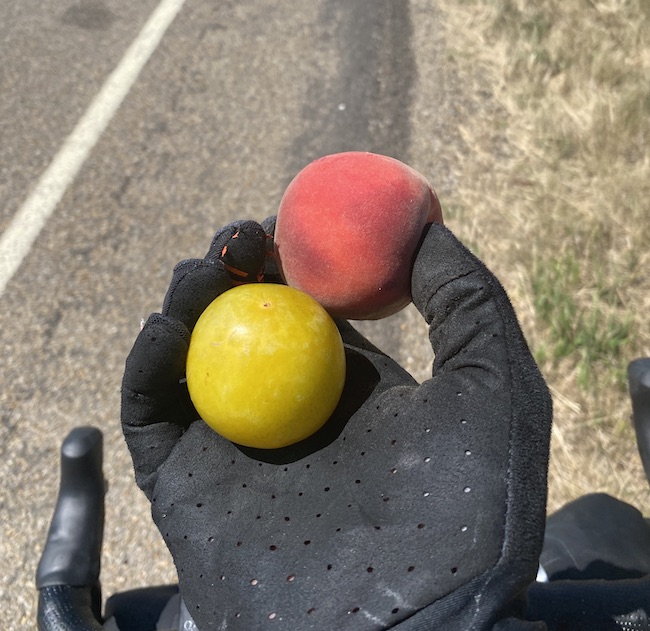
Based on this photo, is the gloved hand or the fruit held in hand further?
the fruit held in hand

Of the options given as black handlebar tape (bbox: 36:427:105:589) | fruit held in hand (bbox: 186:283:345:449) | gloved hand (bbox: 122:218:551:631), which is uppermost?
fruit held in hand (bbox: 186:283:345:449)

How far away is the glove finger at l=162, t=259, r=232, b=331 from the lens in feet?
6.23

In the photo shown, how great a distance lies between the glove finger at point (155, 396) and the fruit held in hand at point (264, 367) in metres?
0.06

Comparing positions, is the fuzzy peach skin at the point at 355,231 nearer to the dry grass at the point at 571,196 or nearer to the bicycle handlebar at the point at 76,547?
the bicycle handlebar at the point at 76,547

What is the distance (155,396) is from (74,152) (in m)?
3.25

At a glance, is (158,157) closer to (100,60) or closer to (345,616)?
(100,60)

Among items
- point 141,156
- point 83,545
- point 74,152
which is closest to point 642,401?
point 83,545

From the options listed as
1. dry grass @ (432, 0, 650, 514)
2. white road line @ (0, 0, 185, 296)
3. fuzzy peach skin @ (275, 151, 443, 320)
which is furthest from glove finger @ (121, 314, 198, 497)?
white road line @ (0, 0, 185, 296)

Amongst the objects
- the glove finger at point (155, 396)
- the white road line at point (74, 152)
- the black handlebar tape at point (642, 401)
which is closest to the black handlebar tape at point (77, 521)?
the glove finger at point (155, 396)

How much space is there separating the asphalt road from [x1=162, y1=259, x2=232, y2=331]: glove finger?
1.43m

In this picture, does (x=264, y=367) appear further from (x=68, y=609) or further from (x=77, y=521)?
(x=77, y=521)

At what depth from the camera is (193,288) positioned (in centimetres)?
191

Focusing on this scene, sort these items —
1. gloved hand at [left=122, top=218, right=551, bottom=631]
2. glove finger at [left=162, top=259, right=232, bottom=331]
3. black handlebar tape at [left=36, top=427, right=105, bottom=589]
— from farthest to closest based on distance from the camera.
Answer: black handlebar tape at [left=36, top=427, right=105, bottom=589] → glove finger at [left=162, top=259, right=232, bottom=331] → gloved hand at [left=122, top=218, right=551, bottom=631]

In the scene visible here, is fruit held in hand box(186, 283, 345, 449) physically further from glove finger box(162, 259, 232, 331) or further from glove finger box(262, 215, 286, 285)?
glove finger box(262, 215, 286, 285)
